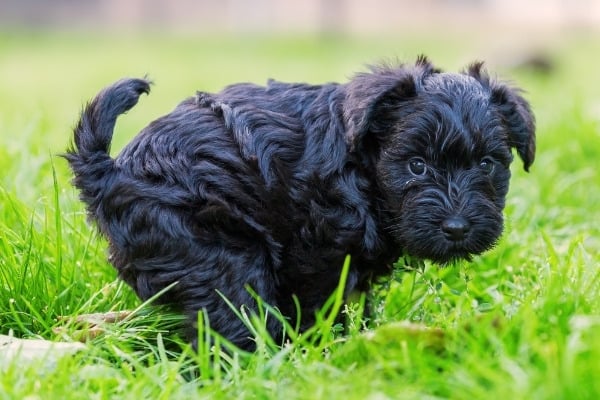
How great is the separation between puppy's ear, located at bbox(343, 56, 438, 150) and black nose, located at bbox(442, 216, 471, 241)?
1.62 ft

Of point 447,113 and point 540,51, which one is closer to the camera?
point 447,113

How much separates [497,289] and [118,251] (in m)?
1.73

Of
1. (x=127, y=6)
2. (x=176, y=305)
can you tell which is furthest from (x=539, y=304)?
(x=127, y=6)

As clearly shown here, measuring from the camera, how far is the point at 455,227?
3.28 m

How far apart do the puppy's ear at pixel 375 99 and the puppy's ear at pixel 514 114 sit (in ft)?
1.12

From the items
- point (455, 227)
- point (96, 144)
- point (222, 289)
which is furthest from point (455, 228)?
point (96, 144)

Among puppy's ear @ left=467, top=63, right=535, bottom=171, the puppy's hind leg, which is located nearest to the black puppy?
the puppy's hind leg

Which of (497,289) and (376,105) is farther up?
(376,105)

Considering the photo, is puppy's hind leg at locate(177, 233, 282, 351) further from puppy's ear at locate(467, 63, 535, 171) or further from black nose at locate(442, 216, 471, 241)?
puppy's ear at locate(467, 63, 535, 171)

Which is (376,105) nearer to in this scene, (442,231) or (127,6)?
(442,231)

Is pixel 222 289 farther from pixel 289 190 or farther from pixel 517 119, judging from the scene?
pixel 517 119

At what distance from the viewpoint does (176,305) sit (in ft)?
11.1

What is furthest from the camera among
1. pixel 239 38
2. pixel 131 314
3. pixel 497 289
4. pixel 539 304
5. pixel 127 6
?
pixel 127 6

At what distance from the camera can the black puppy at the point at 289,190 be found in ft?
10.7
